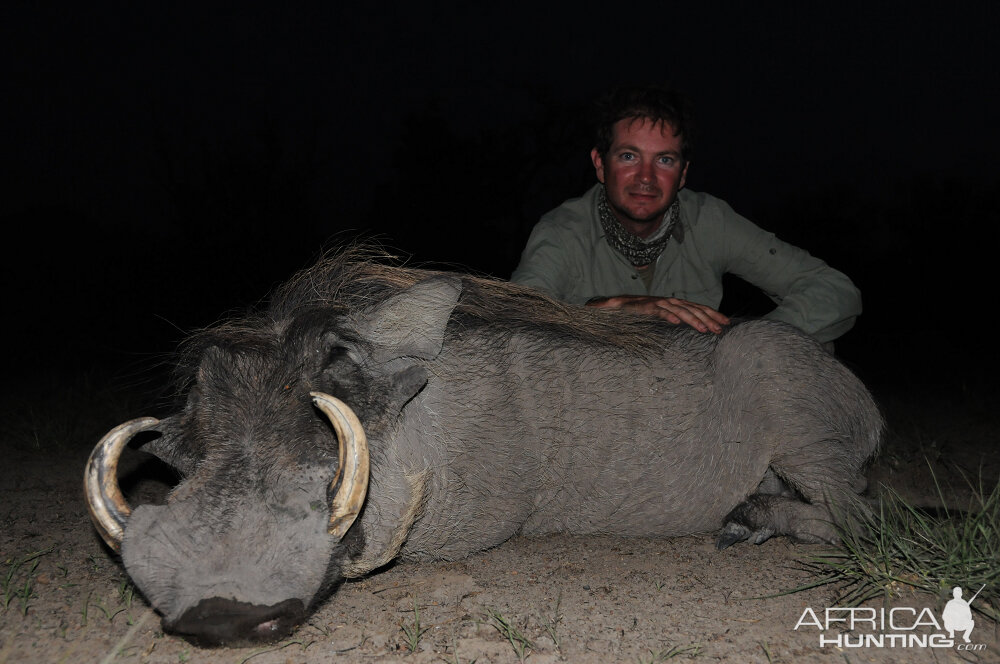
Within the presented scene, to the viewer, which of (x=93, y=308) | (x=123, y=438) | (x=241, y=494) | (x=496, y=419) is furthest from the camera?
(x=93, y=308)

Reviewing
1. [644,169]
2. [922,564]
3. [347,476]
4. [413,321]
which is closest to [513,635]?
[347,476]

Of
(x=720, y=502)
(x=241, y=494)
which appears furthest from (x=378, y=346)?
(x=720, y=502)

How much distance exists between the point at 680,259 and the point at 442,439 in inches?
73.9

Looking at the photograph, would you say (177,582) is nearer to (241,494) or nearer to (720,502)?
(241,494)

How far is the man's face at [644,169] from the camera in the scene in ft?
11.3

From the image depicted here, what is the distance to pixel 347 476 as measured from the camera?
5.90 feet

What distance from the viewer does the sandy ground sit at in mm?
1778

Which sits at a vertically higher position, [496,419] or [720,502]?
[496,419]

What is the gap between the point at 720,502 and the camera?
2631mm

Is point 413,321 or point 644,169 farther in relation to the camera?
point 644,169

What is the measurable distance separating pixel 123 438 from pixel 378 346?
70 centimetres

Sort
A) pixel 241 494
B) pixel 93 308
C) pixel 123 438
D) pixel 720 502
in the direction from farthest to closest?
pixel 93 308 → pixel 720 502 → pixel 123 438 → pixel 241 494

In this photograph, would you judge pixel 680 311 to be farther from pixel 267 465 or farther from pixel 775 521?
pixel 267 465

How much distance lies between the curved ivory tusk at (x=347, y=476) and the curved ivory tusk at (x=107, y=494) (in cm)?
49
